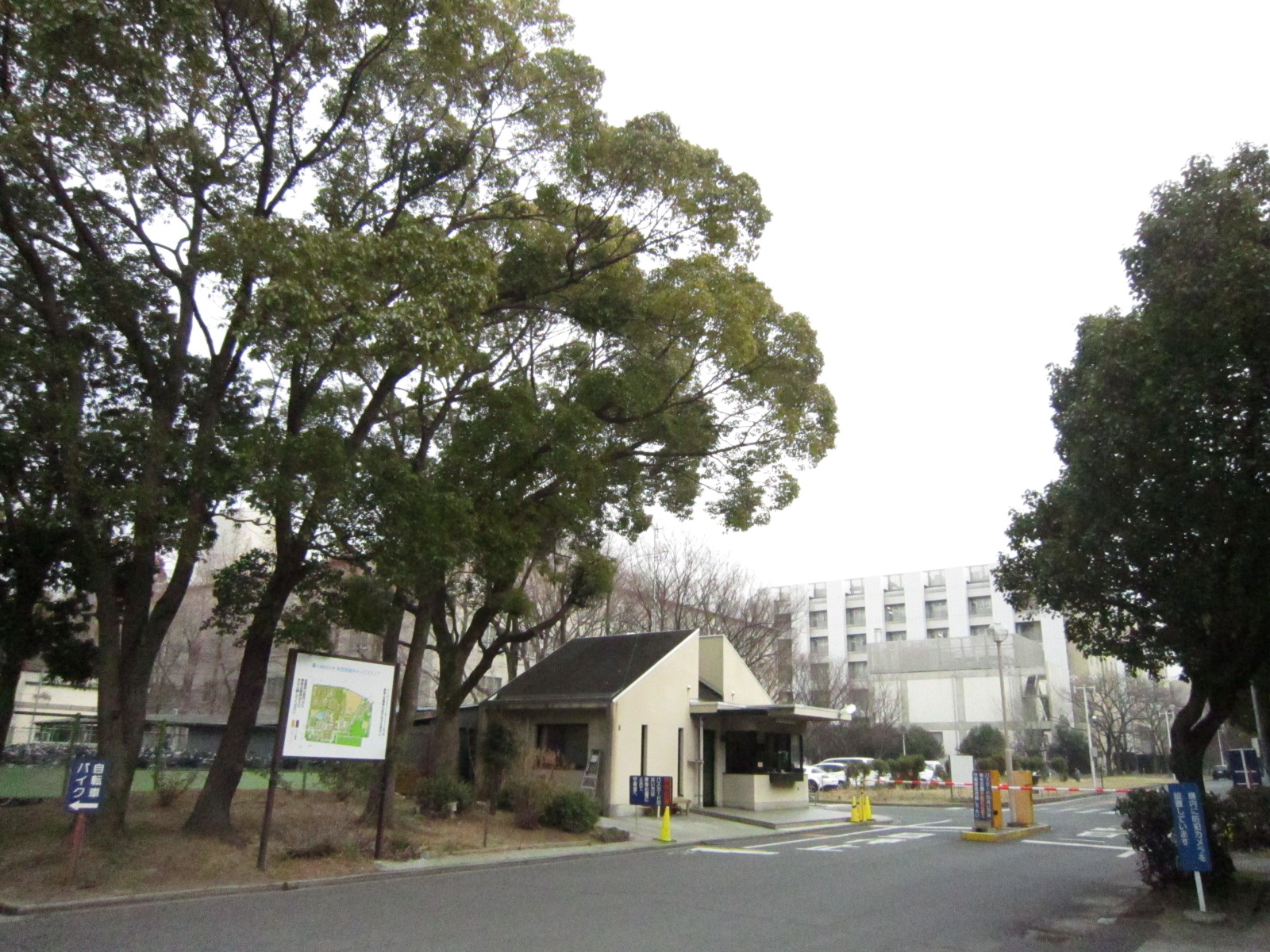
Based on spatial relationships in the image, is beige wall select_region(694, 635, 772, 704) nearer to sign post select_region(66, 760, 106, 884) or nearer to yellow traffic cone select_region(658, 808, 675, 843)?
yellow traffic cone select_region(658, 808, 675, 843)

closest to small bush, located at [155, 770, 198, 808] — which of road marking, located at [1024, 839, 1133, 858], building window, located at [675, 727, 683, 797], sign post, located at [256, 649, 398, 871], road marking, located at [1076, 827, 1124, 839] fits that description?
sign post, located at [256, 649, 398, 871]

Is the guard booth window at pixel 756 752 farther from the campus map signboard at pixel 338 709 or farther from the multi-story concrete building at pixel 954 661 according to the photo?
the multi-story concrete building at pixel 954 661

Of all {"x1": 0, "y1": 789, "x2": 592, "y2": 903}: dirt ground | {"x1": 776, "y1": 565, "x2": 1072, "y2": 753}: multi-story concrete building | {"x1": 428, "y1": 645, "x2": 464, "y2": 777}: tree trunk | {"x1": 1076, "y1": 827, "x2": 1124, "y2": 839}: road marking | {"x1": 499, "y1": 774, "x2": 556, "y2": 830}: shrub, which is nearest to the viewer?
{"x1": 0, "y1": 789, "x2": 592, "y2": 903}: dirt ground

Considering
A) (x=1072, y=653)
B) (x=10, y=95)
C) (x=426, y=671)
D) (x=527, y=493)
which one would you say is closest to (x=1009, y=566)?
(x=527, y=493)

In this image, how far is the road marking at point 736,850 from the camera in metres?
17.4

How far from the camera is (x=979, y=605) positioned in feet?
229

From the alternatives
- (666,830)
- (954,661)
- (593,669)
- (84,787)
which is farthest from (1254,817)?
(954,661)

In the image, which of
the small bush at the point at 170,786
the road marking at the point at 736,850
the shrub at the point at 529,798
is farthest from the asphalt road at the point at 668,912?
the small bush at the point at 170,786

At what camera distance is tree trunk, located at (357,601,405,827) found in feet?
50.8

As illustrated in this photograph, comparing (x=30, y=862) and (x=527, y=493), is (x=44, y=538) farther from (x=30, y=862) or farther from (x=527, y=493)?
(x=527, y=493)

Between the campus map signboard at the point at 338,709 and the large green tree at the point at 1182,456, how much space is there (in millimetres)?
10219

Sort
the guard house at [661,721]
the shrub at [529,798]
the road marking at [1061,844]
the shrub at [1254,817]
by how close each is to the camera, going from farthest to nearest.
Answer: the guard house at [661,721], the road marking at [1061,844], the shrub at [529,798], the shrub at [1254,817]

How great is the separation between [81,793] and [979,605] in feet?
223

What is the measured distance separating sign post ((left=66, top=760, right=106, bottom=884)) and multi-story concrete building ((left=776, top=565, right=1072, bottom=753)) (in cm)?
3544
